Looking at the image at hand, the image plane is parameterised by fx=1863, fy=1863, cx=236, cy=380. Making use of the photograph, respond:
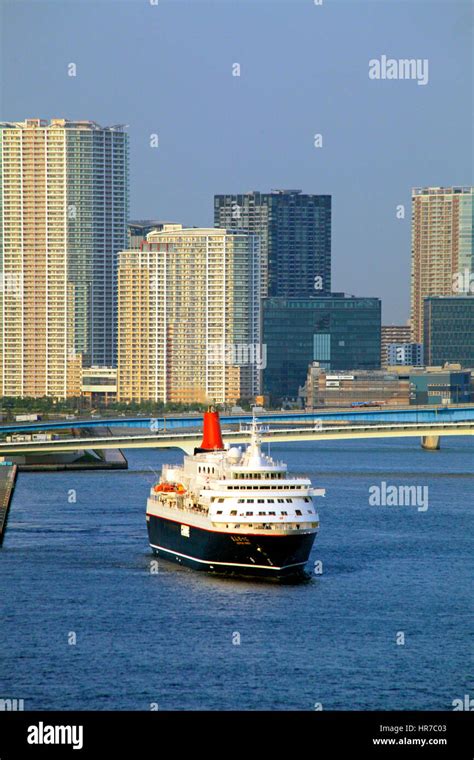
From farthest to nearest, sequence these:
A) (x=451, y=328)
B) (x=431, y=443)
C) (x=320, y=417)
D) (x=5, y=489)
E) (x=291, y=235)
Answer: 1. (x=291, y=235)
2. (x=451, y=328)
3. (x=431, y=443)
4. (x=320, y=417)
5. (x=5, y=489)

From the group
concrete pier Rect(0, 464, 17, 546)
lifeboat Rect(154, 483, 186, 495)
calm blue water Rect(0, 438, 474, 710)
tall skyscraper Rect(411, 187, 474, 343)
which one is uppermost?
tall skyscraper Rect(411, 187, 474, 343)

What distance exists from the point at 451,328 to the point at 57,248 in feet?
122

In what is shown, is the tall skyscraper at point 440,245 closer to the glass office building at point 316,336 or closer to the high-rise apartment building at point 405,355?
the high-rise apartment building at point 405,355

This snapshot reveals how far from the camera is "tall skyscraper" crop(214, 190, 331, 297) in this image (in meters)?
172

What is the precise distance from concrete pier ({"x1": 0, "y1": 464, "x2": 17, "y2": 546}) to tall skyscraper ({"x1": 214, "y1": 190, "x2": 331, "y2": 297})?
10672 centimetres

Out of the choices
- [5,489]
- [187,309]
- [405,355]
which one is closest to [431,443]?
[5,489]

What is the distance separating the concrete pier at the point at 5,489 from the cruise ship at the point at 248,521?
537 centimetres

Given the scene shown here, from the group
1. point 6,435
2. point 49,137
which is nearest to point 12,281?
point 49,137

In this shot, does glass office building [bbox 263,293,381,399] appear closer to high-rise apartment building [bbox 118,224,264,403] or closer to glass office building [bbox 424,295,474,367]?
glass office building [bbox 424,295,474,367]

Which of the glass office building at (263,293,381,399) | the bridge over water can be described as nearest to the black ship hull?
the bridge over water

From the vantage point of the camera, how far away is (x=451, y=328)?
512 feet

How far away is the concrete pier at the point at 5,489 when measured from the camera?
42.6 meters

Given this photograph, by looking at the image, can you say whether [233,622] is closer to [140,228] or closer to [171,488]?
[171,488]

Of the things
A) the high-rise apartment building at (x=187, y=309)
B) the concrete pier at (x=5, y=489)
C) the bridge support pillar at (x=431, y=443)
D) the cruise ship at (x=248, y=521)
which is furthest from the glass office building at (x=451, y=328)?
the cruise ship at (x=248, y=521)
